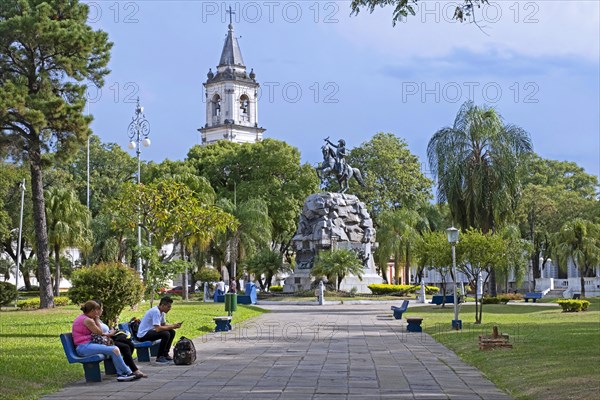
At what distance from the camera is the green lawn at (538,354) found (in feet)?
38.6

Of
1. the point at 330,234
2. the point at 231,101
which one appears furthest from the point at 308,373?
the point at 231,101

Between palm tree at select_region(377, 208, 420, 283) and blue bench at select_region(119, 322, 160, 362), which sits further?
palm tree at select_region(377, 208, 420, 283)

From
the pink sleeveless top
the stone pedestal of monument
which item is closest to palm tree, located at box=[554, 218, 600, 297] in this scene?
the stone pedestal of monument

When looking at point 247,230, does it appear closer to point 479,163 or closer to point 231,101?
point 479,163

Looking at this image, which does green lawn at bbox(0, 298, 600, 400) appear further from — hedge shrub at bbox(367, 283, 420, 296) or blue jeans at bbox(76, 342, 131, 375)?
hedge shrub at bbox(367, 283, 420, 296)

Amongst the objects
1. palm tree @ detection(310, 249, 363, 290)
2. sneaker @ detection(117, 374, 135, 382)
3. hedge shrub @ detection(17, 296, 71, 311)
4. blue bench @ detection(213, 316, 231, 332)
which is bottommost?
sneaker @ detection(117, 374, 135, 382)

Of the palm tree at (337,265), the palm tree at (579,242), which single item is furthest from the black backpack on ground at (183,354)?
the palm tree at (579,242)

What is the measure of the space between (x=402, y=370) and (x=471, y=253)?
15463mm

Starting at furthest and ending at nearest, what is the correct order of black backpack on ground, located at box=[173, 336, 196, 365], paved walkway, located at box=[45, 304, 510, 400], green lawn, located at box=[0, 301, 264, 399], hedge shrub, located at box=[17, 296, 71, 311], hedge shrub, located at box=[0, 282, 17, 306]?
hedge shrub, located at box=[17, 296, 71, 311] → hedge shrub, located at box=[0, 282, 17, 306] → black backpack on ground, located at box=[173, 336, 196, 365] → green lawn, located at box=[0, 301, 264, 399] → paved walkway, located at box=[45, 304, 510, 400]

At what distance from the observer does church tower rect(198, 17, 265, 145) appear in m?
105

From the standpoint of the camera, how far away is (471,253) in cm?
2905

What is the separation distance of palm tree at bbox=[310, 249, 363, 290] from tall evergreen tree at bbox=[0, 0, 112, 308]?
1728 centimetres

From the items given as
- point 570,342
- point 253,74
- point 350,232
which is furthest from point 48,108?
point 253,74

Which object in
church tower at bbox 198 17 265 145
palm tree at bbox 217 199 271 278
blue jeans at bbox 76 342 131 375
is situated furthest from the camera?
church tower at bbox 198 17 265 145
